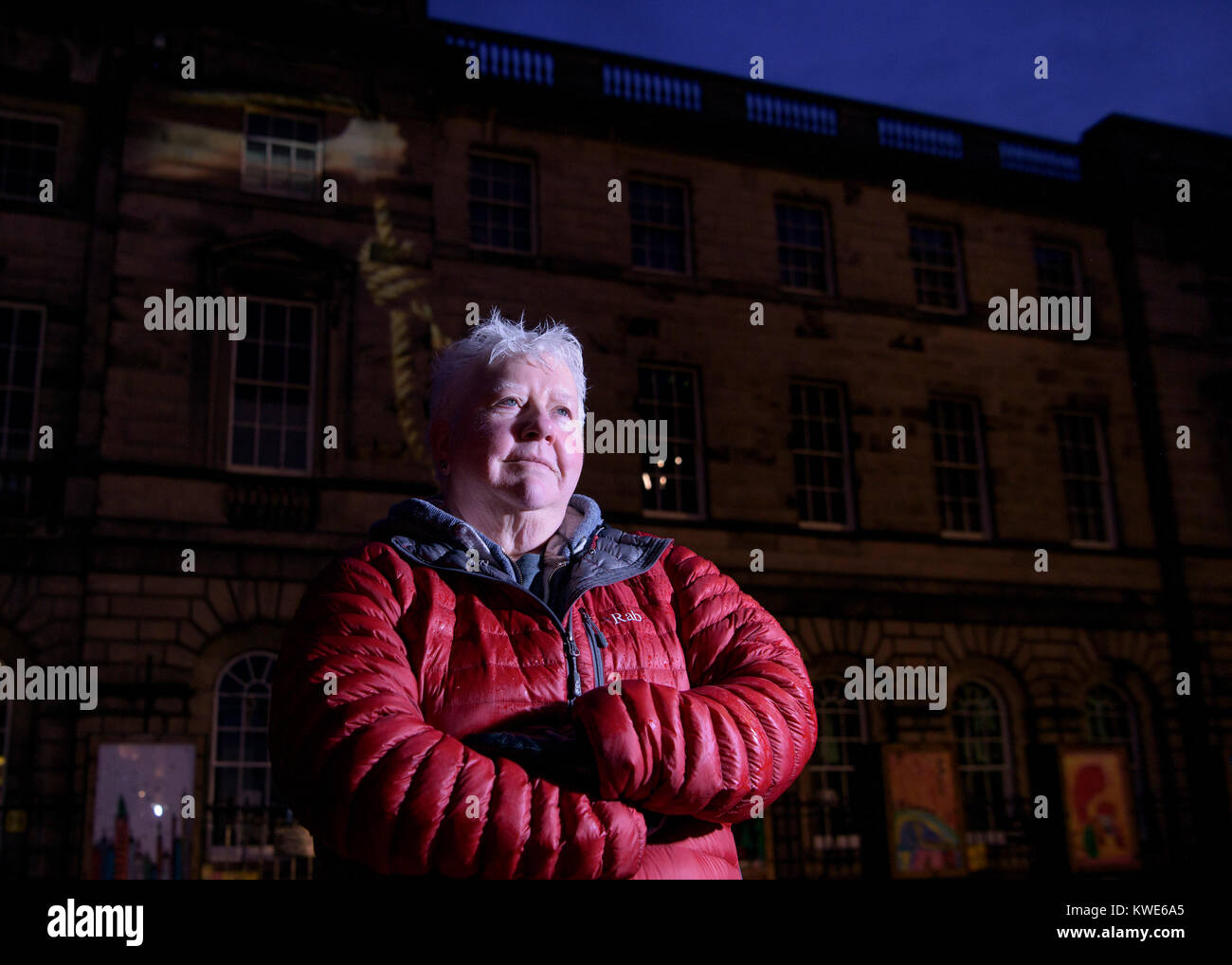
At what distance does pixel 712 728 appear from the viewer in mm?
1992

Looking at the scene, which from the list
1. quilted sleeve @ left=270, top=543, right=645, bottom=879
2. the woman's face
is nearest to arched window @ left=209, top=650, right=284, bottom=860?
the woman's face

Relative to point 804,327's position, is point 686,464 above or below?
below

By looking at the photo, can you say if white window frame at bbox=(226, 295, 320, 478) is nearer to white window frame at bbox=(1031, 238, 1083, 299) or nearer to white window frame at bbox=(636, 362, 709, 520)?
white window frame at bbox=(636, 362, 709, 520)

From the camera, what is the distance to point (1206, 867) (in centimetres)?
191

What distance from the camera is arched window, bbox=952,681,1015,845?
17.5 meters

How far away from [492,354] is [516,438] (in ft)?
0.70

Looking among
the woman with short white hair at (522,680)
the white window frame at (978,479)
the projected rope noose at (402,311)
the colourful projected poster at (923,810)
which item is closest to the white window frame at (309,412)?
the projected rope noose at (402,311)

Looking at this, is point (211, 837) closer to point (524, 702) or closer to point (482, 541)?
point (482, 541)

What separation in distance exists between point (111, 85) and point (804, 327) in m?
11.2

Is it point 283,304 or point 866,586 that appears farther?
point 866,586

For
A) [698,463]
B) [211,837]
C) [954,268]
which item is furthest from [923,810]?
[954,268]

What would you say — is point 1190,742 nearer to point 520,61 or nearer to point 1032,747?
point 1032,747

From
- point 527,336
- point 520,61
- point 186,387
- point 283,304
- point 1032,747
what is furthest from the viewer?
point 520,61
